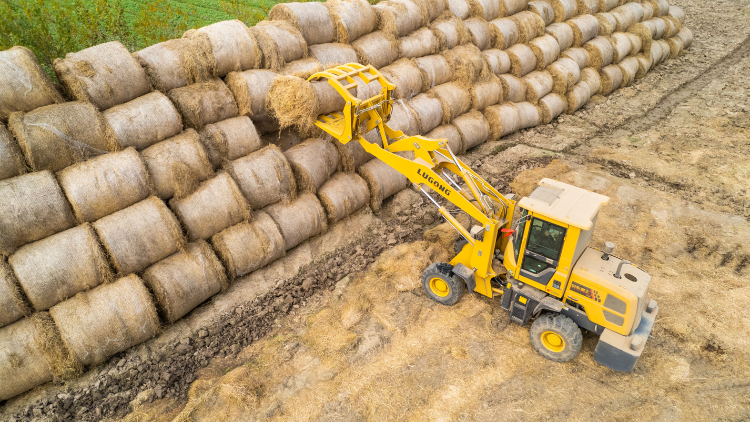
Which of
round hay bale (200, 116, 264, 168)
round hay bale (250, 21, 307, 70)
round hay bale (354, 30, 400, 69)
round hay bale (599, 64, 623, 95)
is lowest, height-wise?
round hay bale (599, 64, 623, 95)

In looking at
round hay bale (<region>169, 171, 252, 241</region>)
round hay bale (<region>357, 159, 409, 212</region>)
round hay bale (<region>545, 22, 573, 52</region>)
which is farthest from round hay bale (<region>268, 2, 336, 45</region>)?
round hay bale (<region>545, 22, 573, 52</region>)

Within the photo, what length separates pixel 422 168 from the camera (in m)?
7.21

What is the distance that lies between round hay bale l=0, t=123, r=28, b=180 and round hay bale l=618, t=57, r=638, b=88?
17.6 meters

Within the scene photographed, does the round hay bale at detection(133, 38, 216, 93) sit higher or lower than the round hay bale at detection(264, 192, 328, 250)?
higher

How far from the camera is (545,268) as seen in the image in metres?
6.54

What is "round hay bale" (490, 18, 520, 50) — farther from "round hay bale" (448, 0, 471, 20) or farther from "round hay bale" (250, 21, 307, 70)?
"round hay bale" (250, 21, 307, 70)

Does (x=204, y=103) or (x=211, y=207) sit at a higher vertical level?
(x=204, y=103)

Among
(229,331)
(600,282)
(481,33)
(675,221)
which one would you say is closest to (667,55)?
(481,33)

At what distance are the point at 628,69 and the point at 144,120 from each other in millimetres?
16168

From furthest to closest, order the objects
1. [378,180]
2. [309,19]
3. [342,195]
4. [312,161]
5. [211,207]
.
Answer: [378,180] < [309,19] < [342,195] < [312,161] < [211,207]

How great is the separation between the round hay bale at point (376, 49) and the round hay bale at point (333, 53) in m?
0.21

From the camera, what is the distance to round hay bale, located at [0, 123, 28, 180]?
6138 mm

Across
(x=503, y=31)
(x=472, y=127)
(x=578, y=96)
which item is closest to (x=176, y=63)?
(x=472, y=127)

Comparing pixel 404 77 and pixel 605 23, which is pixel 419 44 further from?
pixel 605 23
